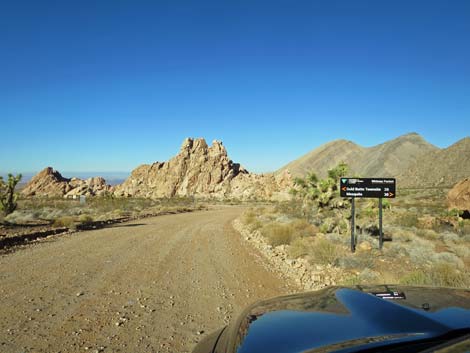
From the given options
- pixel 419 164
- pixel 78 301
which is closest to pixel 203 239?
pixel 78 301

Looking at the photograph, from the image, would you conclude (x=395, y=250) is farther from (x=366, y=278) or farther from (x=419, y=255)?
(x=366, y=278)

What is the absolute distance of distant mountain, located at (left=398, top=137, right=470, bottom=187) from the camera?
237ft

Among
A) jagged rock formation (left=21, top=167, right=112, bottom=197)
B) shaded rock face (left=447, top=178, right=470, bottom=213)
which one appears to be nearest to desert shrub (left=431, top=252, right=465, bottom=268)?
shaded rock face (left=447, top=178, right=470, bottom=213)

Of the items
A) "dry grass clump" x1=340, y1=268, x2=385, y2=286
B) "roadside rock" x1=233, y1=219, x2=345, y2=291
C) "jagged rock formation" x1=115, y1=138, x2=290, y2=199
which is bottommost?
"roadside rock" x1=233, y1=219, x2=345, y2=291

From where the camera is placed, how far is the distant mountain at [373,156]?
125250 mm

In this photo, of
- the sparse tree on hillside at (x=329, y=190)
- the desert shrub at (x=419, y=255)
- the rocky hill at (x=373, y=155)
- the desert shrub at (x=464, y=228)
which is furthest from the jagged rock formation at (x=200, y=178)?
the desert shrub at (x=419, y=255)

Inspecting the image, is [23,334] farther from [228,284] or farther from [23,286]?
[228,284]

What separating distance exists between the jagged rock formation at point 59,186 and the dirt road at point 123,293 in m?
99.9

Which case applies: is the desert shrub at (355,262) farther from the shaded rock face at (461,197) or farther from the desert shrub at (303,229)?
the shaded rock face at (461,197)

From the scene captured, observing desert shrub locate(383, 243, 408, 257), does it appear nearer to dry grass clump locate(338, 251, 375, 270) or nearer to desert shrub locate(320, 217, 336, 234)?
dry grass clump locate(338, 251, 375, 270)

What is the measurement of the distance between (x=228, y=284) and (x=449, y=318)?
6.53 m

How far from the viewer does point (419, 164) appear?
89.4m

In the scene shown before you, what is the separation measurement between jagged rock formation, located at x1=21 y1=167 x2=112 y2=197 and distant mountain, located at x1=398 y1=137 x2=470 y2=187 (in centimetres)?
8243

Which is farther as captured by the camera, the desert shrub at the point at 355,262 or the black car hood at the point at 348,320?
the desert shrub at the point at 355,262
